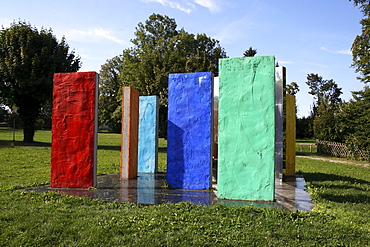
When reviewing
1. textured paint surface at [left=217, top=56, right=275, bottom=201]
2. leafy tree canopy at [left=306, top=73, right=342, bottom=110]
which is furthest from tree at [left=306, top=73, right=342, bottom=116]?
textured paint surface at [left=217, top=56, right=275, bottom=201]

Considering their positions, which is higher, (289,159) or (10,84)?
(10,84)

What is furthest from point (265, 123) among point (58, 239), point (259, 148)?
point (58, 239)

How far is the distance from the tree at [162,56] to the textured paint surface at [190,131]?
1611cm

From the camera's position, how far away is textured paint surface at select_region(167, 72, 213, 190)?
286 inches

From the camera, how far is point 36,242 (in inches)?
148

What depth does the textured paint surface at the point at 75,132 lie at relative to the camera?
7203 mm

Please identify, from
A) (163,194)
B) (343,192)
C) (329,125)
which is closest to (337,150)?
(329,125)

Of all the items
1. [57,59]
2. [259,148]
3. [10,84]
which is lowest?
[259,148]

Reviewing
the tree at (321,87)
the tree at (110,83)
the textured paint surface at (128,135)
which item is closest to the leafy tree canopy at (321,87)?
the tree at (321,87)

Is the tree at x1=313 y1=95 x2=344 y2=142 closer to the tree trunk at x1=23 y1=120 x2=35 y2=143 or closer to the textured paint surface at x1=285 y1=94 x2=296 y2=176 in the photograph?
the textured paint surface at x1=285 y1=94 x2=296 y2=176

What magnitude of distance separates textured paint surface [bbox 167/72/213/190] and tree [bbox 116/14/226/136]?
634 inches

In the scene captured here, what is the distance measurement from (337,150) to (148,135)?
1506 cm

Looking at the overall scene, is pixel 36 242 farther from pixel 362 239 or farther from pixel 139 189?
pixel 362 239

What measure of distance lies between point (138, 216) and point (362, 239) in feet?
10.2
